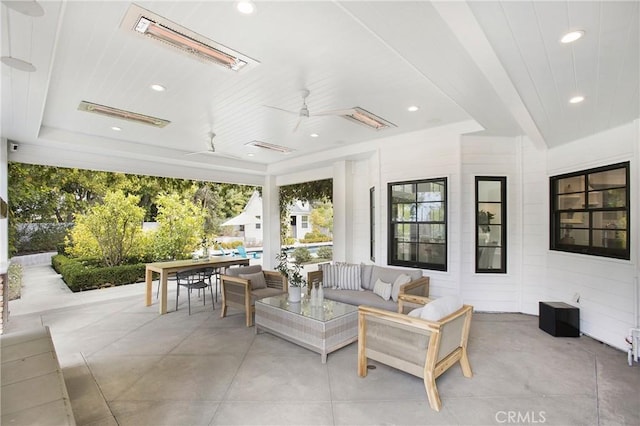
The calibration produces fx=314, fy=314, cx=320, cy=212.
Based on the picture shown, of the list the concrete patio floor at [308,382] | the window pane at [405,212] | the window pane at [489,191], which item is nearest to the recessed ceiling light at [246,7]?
the concrete patio floor at [308,382]

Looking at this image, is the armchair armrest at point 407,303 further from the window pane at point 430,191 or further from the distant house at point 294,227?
the distant house at point 294,227

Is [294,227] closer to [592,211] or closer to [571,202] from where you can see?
[571,202]

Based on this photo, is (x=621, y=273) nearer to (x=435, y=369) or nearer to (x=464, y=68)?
(x=435, y=369)

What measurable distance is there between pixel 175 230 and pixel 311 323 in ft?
24.8

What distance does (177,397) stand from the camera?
105 inches

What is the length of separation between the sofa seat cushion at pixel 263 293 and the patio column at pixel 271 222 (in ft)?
12.9

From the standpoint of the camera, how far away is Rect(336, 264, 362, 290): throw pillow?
5003 mm

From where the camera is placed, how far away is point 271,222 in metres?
8.93

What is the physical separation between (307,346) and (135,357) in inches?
74.6

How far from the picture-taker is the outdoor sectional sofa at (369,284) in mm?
4305

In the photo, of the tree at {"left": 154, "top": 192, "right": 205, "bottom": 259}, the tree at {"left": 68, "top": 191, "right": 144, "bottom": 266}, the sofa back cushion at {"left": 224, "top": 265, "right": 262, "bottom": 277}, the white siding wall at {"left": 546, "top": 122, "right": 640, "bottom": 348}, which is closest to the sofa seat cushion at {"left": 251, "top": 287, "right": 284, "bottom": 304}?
the sofa back cushion at {"left": 224, "top": 265, "right": 262, "bottom": 277}

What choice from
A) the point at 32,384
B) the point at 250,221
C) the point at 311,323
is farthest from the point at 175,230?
the point at 32,384

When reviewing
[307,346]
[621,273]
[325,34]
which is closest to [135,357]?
[307,346]

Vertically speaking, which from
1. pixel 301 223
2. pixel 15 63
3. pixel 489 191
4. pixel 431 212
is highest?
pixel 15 63
